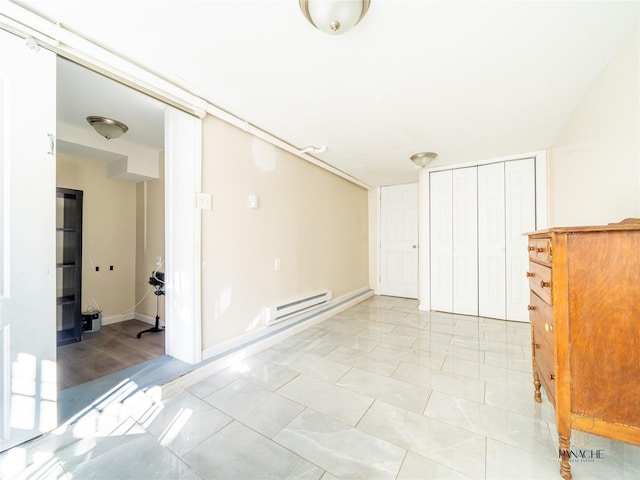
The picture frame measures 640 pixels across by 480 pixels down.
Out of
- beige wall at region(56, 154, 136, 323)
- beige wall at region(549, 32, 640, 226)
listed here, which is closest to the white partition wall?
beige wall at region(56, 154, 136, 323)

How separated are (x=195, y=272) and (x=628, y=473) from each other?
284 cm

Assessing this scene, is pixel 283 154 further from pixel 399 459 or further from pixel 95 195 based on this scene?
pixel 399 459

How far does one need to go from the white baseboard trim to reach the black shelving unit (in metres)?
1.80

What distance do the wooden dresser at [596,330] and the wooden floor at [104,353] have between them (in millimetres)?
2990

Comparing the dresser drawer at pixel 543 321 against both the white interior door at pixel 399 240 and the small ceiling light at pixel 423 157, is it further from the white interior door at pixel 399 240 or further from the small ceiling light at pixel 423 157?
the white interior door at pixel 399 240

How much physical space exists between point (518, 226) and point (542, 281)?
2742 mm

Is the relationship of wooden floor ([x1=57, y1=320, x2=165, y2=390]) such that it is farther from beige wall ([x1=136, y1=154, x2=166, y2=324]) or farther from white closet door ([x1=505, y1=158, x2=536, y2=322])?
white closet door ([x1=505, y1=158, x2=536, y2=322])

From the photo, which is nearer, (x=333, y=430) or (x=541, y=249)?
Result: (x=541, y=249)

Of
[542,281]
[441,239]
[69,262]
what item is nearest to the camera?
[542,281]

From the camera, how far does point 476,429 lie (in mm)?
1505

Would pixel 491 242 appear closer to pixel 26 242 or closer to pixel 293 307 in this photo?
pixel 293 307

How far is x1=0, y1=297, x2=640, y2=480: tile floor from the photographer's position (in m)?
1.24

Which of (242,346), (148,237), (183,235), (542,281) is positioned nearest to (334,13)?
(542,281)

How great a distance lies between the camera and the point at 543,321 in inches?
56.5
